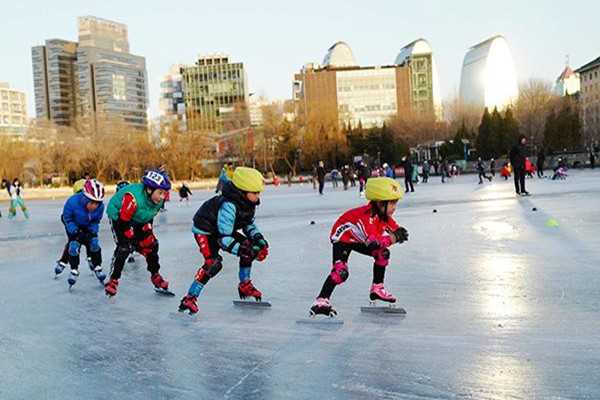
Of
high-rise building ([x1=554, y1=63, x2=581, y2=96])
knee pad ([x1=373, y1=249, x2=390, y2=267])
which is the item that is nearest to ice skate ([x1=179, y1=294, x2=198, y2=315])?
knee pad ([x1=373, y1=249, x2=390, y2=267])

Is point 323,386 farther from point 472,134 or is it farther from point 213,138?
point 213,138

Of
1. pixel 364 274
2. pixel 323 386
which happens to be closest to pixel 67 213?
pixel 364 274

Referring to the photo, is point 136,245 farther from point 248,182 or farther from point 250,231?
point 248,182

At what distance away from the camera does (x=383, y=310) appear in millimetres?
5012

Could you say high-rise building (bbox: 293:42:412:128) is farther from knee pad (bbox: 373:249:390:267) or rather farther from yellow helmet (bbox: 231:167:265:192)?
knee pad (bbox: 373:249:390:267)

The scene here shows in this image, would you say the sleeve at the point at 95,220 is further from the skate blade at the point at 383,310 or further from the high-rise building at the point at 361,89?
the high-rise building at the point at 361,89

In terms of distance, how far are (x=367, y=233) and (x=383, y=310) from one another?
610 mm

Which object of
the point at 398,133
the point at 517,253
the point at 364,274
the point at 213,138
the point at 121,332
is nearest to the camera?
the point at 121,332

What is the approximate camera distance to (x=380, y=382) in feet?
11.3

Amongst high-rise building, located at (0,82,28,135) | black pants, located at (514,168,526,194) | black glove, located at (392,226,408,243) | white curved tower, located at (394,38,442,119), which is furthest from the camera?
high-rise building, located at (0,82,28,135)


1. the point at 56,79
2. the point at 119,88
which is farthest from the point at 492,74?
the point at 56,79

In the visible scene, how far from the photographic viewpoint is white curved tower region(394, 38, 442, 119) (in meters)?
116

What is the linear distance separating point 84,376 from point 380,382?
69.4 inches

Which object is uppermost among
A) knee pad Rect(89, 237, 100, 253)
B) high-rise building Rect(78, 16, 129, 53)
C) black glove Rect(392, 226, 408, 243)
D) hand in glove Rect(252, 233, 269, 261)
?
high-rise building Rect(78, 16, 129, 53)
